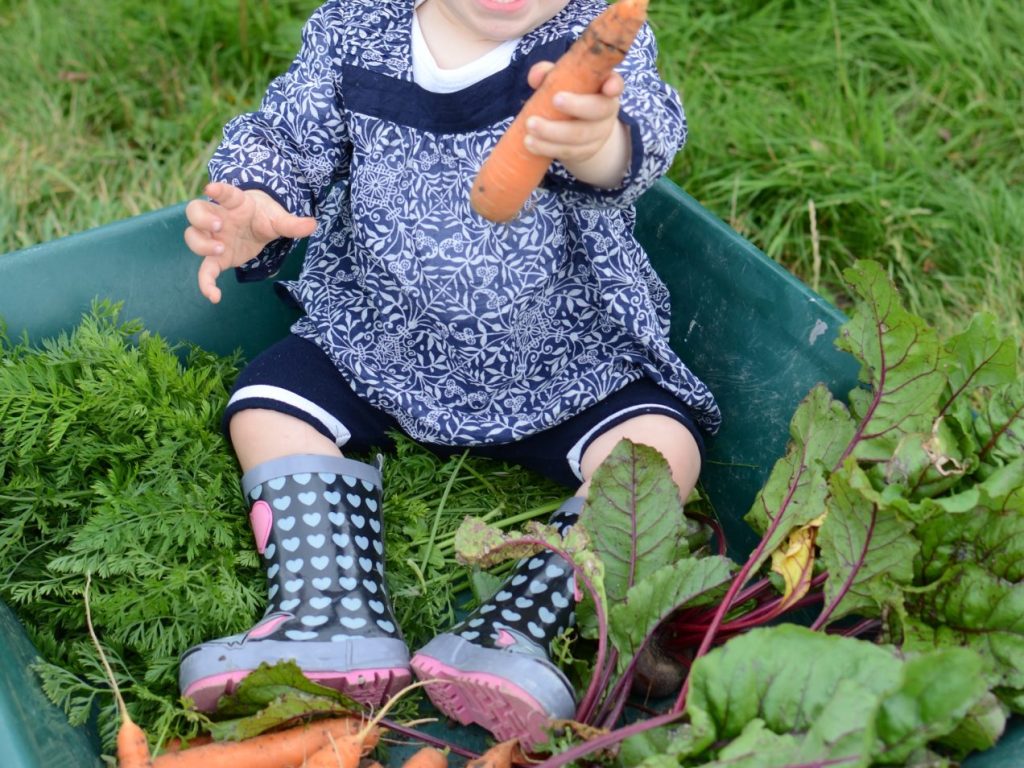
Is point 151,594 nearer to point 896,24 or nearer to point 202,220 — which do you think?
point 202,220

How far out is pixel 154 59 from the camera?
2.37 metres

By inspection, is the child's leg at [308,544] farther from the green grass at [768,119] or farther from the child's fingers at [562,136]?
the green grass at [768,119]

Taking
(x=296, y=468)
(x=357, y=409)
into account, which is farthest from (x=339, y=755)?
(x=357, y=409)

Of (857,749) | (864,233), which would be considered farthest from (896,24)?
(857,749)

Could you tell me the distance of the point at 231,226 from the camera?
52.0 inches

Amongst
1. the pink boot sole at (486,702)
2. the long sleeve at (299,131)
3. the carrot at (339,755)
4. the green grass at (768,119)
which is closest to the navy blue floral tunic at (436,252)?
the long sleeve at (299,131)

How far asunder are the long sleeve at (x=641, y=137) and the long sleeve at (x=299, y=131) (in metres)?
0.33

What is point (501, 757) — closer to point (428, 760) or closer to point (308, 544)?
point (428, 760)

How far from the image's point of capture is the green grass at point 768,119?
2068mm

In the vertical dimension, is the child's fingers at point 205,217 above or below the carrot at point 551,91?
below

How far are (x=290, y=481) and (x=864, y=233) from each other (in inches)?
A: 47.2

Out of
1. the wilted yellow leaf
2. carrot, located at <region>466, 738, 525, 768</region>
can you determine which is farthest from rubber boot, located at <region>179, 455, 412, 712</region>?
the wilted yellow leaf

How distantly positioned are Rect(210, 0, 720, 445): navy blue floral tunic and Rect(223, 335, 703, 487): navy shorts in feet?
0.06

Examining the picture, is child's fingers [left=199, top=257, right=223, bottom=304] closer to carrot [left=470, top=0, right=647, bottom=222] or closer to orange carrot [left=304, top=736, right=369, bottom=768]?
carrot [left=470, top=0, right=647, bottom=222]
